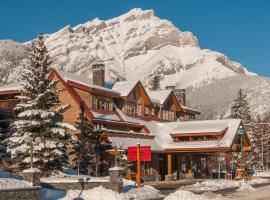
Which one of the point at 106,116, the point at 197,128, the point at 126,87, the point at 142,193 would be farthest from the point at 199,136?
the point at 142,193

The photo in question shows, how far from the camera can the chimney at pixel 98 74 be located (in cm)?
5259

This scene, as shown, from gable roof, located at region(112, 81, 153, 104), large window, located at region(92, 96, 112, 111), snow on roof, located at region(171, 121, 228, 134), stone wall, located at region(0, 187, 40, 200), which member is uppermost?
gable roof, located at region(112, 81, 153, 104)

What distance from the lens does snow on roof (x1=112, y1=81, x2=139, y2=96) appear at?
171ft

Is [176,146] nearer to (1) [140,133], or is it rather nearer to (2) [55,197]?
(1) [140,133]

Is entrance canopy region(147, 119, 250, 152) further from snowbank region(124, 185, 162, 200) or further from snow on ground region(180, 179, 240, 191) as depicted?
snowbank region(124, 185, 162, 200)

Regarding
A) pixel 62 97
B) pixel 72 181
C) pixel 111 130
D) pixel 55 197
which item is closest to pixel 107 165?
pixel 111 130

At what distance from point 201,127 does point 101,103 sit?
12693 millimetres

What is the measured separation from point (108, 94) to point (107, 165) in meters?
8.48

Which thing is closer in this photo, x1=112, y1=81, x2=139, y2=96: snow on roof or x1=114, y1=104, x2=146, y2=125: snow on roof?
x1=114, y1=104, x2=146, y2=125: snow on roof

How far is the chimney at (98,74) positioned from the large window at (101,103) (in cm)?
336

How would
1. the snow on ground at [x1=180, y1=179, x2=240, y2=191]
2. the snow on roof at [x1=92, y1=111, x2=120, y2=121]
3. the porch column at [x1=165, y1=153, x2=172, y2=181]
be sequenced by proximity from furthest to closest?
the porch column at [x1=165, y1=153, x2=172, y2=181]
the snow on roof at [x1=92, y1=111, x2=120, y2=121]
the snow on ground at [x1=180, y1=179, x2=240, y2=191]

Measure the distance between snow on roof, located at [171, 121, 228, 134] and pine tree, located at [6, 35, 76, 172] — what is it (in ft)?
72.3

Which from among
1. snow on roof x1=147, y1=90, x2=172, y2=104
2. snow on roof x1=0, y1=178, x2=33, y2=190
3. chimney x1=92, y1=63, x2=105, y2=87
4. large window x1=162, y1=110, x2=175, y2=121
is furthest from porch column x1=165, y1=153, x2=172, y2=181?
snow on roof x1=0, y1=178, x2=33, y2=190

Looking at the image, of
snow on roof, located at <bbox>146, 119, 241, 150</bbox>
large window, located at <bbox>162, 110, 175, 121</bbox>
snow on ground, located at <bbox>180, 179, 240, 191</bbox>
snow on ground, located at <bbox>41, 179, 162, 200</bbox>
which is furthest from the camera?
large window, located at <bbox>162, 110, 175, 121</bbox>
